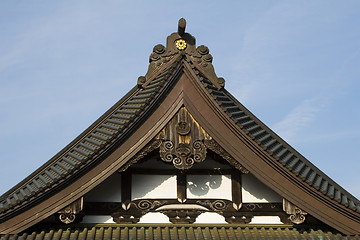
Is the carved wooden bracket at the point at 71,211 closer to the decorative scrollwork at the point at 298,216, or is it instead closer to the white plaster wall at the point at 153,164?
the white plaster wall at the point at 153,164

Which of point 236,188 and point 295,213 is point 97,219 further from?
point 295,213

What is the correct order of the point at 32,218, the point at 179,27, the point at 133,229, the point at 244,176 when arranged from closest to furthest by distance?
the point at 32,218 < the point at 133,229 < the point at 244,176 < the point at 179,27

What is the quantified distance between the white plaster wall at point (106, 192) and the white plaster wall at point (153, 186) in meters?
0.25

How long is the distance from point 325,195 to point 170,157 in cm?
239

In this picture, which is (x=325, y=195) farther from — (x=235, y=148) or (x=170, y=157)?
(x=170, y=157)

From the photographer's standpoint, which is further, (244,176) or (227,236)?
(244,176)

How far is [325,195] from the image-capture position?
28.6ft

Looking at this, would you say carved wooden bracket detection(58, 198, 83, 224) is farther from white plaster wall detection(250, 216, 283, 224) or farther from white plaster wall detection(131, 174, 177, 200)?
white plaster wall detection(250, 216, 283, 224)

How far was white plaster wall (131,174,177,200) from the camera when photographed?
30.6 ft

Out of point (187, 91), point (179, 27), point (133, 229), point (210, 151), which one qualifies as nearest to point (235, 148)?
point (210, 151)

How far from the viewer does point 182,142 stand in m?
8.78

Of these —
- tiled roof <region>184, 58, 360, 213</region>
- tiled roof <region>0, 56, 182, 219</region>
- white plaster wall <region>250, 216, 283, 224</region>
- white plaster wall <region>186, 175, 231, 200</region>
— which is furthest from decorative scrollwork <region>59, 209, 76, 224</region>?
white plaster wall <region>250, 216, 283, 224</region>

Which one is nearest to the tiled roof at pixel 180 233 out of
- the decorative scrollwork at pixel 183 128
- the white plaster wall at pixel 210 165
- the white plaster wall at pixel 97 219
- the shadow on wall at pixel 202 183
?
the white plaster wall at pixel 97 219

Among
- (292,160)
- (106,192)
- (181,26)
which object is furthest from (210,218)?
(181,26)
